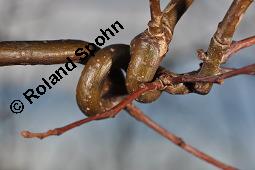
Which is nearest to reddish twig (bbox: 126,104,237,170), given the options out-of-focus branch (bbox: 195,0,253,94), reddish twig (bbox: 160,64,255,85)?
reddish twig (bbox: 160,64,255,85)

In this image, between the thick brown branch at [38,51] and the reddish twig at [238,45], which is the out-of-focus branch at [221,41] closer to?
the reddish twig at [238,45]

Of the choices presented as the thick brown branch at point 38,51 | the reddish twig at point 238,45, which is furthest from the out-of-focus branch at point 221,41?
the thick brown branch at point 38,51

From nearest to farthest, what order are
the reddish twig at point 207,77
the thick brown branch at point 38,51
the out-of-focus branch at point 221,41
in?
1. the reddish twig at point 207,77
2. the out-of-focus branch at point 221,41
3. the thick brown branch at point 38,51

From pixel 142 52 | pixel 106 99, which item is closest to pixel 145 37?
pixel 142 52

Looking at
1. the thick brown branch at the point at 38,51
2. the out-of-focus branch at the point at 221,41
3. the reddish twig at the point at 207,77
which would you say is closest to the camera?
the reddish twig at the point at 207,77

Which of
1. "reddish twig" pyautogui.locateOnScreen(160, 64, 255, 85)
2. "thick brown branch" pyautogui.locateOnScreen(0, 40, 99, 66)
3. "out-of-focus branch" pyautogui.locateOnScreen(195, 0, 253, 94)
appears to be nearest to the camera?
"reddish twig" pyautogui.locateOnScreen(160, 64, 255, 85)

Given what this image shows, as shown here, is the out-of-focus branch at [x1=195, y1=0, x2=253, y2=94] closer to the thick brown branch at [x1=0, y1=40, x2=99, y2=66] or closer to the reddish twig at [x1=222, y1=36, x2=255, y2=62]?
the reddish twig at [x1=222, y1=36, x2=255, y2=62]

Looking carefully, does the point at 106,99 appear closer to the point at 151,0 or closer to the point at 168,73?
the point at 168,73

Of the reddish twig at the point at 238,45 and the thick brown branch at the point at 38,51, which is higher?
the thick brown branch at the point at 38,51

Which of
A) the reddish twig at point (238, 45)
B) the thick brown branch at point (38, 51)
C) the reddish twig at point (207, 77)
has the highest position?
the thick brown branch at point (38, 51)

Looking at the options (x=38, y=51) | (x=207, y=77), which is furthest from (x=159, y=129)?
(x=38, y=51)
